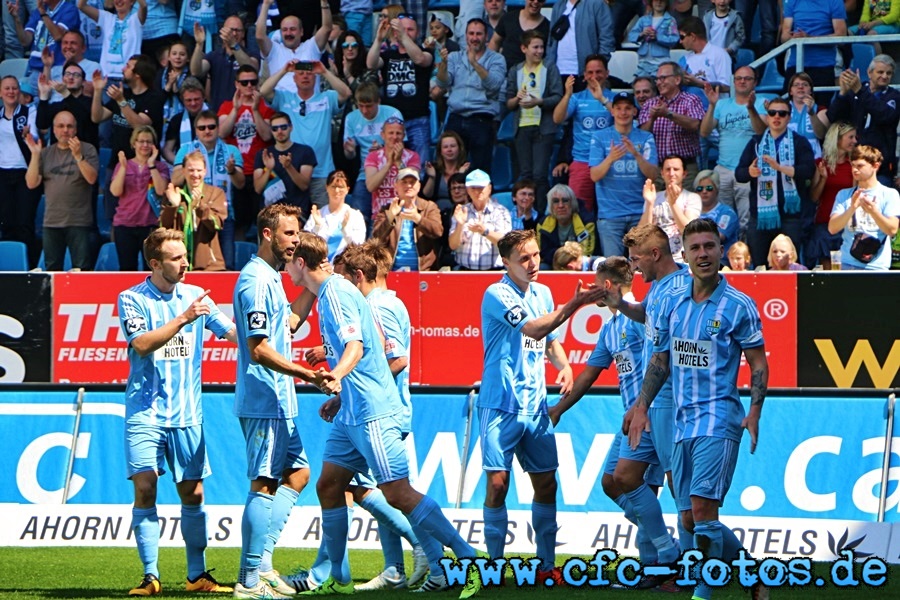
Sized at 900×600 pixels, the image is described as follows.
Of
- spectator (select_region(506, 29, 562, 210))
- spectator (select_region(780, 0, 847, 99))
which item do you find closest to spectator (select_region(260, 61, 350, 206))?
spectator (select_region(506, 29, 562, 210))

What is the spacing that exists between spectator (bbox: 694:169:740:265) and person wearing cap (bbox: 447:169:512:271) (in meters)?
2.17

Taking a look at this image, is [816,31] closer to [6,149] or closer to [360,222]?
[360,222]

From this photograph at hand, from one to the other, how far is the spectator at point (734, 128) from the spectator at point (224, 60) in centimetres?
615

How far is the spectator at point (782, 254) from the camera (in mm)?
13945

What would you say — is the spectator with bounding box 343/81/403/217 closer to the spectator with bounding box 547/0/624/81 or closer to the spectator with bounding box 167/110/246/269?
the spectator with bounding box 167/110/246/269

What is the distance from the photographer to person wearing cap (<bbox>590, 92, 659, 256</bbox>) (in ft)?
51.5

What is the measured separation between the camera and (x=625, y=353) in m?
9.89

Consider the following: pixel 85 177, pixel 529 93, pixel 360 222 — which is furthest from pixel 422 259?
pixel 85 177

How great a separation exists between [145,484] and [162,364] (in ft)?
2.80

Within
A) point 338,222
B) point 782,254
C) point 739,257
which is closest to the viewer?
point 782,254

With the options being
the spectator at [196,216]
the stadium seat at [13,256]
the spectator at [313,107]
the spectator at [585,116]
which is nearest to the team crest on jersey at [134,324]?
the spectator at [196,216]

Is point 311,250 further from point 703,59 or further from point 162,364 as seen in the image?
point 703,59

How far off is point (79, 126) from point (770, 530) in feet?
36.4

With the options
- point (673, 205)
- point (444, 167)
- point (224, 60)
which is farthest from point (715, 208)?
point (224, 60)
